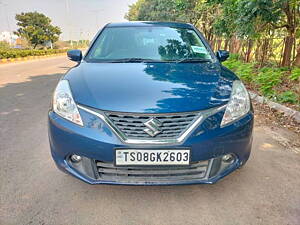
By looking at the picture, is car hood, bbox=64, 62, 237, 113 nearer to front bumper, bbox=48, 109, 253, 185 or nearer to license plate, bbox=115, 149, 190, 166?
front bumper, bbox=48, 109, 253, 185

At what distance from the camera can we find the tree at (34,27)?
128 feet

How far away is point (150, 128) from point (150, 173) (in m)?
0.32

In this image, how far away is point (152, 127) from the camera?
162cm

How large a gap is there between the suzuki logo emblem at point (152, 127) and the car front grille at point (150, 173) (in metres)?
0.25

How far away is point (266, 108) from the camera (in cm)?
434

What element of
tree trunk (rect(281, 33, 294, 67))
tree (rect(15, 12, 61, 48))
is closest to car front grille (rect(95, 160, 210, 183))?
tree trunk (rect(281, 33, 294, 67))

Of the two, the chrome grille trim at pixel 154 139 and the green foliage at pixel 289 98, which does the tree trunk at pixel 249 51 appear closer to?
the green foliage at pixel 289 98

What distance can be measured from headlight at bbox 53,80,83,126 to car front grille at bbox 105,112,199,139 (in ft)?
0.82

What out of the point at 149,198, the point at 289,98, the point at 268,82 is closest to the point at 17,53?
the point at 268,82

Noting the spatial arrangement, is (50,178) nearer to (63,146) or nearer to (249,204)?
(63,146)

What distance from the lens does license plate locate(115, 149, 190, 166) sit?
1607 mm

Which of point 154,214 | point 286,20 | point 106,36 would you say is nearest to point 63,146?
point 154,214

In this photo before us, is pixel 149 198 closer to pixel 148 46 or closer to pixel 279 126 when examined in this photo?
pixel 148 46

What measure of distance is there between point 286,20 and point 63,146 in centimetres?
715
